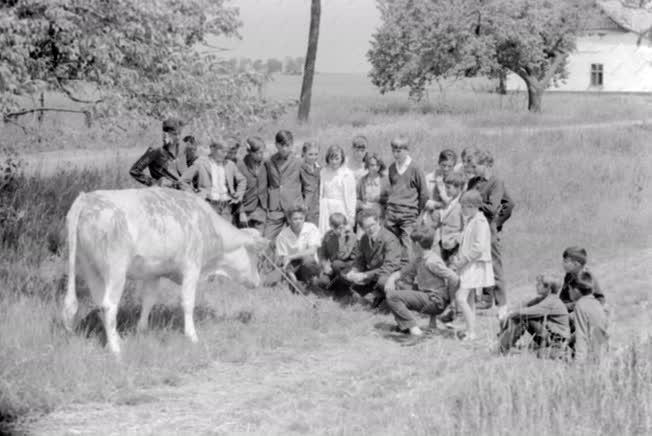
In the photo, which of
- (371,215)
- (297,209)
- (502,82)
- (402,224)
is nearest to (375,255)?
(371,215)

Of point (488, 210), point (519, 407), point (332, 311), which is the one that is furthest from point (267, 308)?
point (519, 407)

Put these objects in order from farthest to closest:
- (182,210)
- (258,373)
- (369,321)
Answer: (369,321) < (182,210) < (258,373)

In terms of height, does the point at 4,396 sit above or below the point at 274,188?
below

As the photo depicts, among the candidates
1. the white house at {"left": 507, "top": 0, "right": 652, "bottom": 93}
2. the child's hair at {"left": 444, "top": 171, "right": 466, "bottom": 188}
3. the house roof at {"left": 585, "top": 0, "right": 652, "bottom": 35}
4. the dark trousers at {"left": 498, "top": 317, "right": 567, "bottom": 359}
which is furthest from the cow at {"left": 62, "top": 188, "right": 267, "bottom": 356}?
the white house at {"left": 507, "top": 0, "right": 652, "bottom": 93}

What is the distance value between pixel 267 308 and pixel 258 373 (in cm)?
209

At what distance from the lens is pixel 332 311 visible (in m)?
10.7

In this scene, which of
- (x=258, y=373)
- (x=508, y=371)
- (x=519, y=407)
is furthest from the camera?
(x=258, y=373)

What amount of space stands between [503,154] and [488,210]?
1135cm

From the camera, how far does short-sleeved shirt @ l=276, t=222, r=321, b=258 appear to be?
1160 centimetres

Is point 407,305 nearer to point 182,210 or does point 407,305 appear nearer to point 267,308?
point 267,308

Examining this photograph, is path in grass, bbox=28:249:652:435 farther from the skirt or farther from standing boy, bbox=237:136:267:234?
standing boy, bbox=237:136:267:234

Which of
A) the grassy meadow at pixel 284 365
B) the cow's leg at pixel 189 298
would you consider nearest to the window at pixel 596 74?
the grassy meadow at pixel 284 365

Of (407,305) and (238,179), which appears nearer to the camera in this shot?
(407,305)

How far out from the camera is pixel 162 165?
11.7 metres
